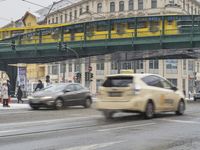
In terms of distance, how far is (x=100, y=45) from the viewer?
5125 cm

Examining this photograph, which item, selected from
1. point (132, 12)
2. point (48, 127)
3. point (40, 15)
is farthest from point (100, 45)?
→ point (40, 15)

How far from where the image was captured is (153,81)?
17.6 metres

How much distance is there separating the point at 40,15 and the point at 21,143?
383 feet

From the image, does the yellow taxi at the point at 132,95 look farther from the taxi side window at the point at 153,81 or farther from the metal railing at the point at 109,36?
the metal railing at the point at 109,36

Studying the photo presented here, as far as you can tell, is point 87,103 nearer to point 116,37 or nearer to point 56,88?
point 56,88

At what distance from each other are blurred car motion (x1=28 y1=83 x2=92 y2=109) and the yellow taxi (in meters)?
7.39

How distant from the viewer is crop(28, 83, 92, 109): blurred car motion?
24297 mm

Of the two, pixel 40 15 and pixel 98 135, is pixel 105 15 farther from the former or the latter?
pixel 98 135

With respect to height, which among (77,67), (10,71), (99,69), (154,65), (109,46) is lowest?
(10,71)

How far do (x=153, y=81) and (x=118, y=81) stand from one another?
4.86 feet

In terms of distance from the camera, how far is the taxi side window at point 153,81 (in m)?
17.1

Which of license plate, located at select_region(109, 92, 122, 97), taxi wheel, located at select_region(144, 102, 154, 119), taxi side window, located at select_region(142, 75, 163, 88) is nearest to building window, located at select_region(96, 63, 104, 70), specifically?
taxi side window, located at select_region(142, 75, 163, 88)

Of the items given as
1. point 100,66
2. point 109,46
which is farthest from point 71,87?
point 100,66

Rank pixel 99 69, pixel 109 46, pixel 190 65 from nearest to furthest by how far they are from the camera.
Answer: pixel 109 46
pixel 190 65
pixel 99 69
